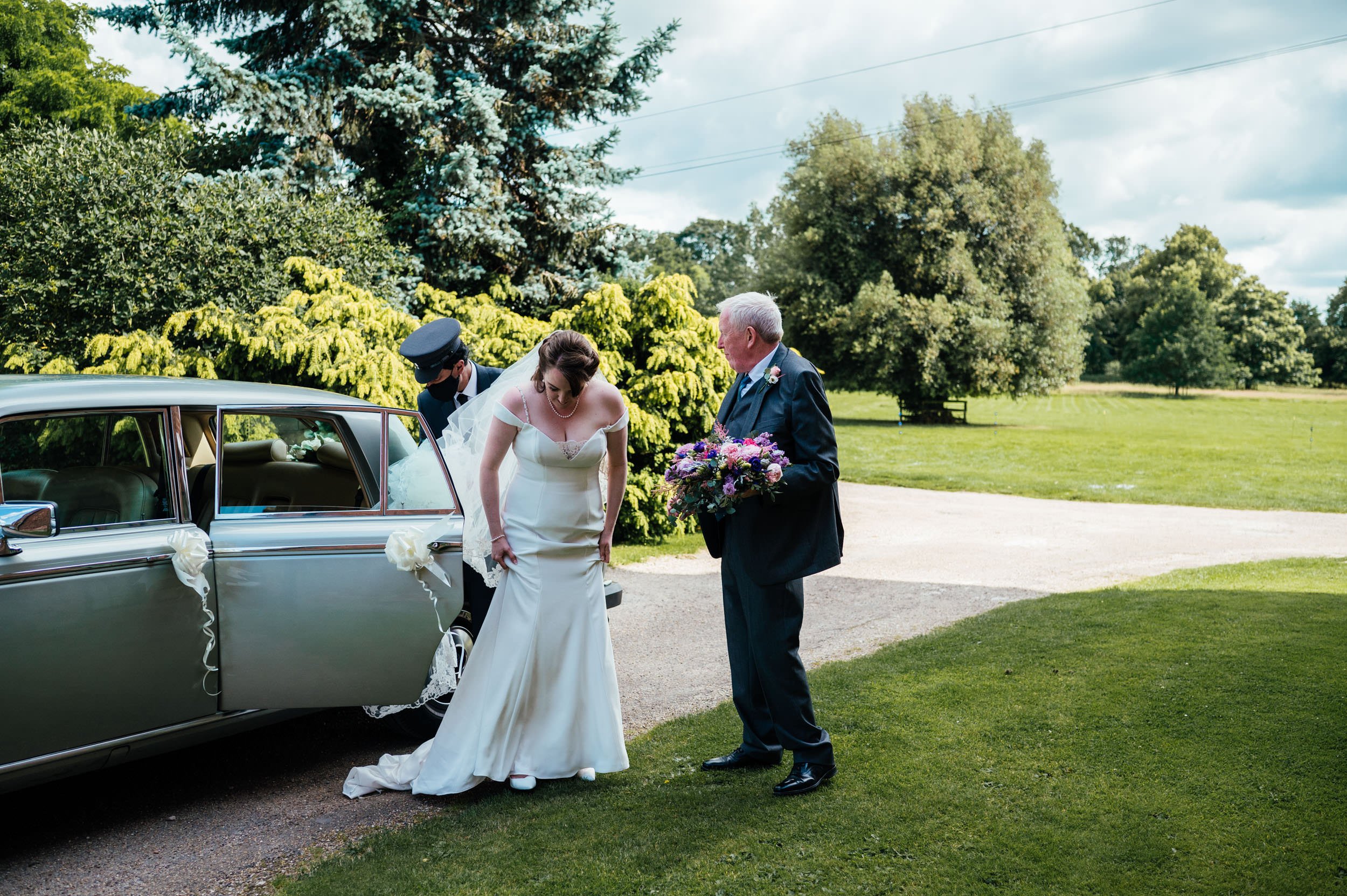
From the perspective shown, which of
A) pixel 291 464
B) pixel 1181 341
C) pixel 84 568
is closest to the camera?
pixel 84 568

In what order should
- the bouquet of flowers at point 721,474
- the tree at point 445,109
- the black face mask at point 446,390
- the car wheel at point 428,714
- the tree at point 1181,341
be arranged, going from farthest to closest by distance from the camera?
the tree at point 1181,341, the tree at point 445,109, the black face mask at point 446,390, the car wheel at point 428,714, the bouquet of flowers at point 721,474

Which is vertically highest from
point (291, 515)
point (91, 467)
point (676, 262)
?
point (676, 262)

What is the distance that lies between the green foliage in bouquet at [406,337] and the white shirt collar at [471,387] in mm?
3864

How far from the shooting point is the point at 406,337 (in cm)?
1002

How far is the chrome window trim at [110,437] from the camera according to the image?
359cm

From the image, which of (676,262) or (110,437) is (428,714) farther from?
(676,262)

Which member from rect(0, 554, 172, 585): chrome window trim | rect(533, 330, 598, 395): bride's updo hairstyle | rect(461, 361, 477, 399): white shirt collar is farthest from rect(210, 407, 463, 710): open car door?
rect(533, 330, 598, 395): bride's updo hairstyle

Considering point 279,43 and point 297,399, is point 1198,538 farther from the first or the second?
point 279,43

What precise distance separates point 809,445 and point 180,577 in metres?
2.62

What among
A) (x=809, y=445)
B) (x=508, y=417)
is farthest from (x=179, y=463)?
(x=809, y=445)

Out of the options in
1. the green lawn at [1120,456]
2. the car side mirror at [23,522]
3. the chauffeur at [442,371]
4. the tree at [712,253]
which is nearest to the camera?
the car side mirror at [23,522]

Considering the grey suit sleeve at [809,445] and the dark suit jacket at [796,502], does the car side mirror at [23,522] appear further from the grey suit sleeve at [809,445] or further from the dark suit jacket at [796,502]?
the grey suit sleeve at [809,445]

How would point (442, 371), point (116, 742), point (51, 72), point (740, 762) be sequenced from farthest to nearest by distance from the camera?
point (51, 72), point (442, 371), point (740, 762), point (116, 742)

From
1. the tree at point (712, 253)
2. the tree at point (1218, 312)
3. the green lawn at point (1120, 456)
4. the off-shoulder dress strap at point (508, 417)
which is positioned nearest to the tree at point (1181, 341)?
the tree at point (1218, 312)
